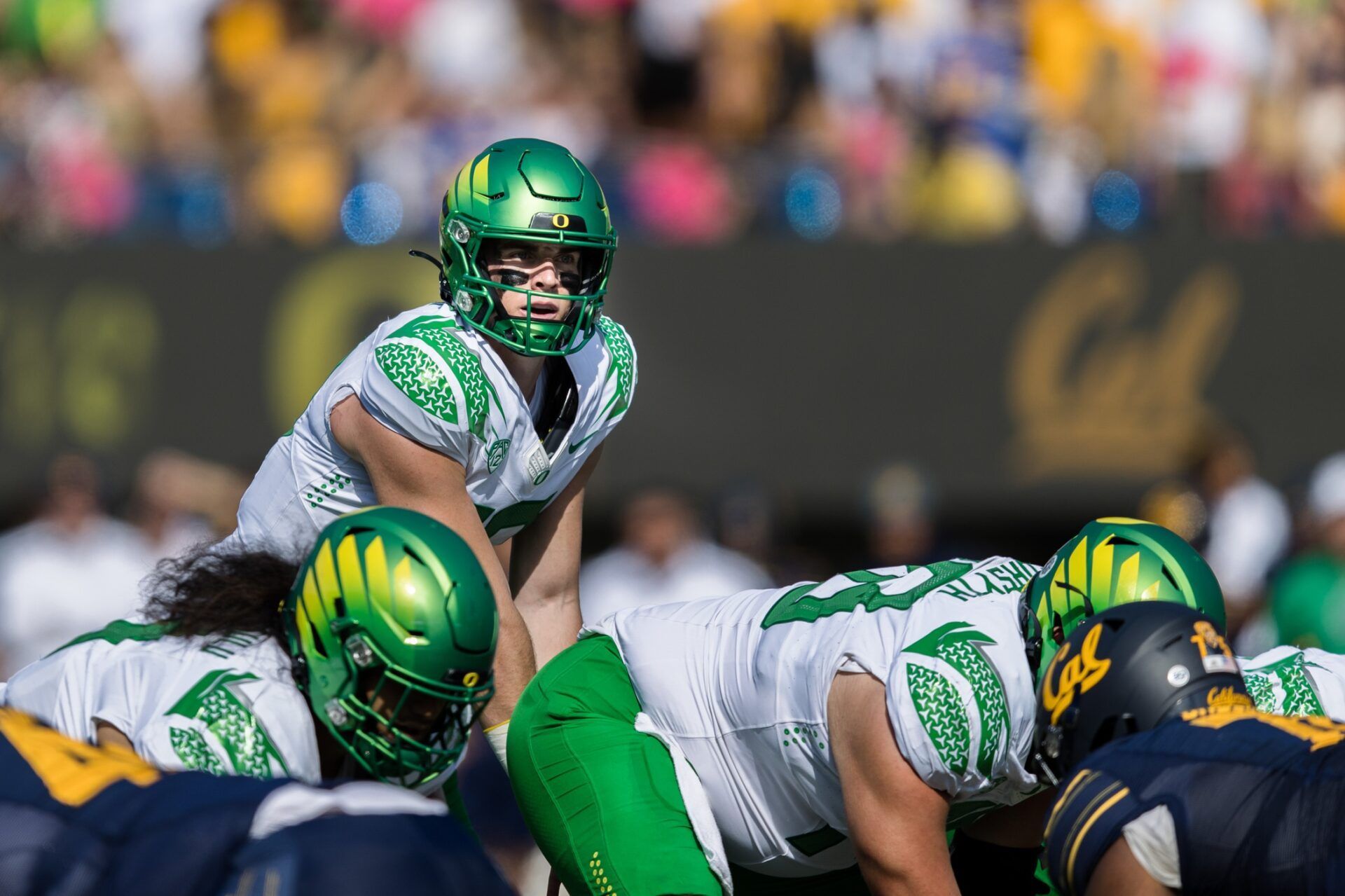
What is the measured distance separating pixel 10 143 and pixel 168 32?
125 cm

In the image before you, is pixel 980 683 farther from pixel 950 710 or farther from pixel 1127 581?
pixel 1127 581

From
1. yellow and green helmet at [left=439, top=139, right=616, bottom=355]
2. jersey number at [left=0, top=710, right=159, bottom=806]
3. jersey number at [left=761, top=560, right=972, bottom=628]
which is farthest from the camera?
yellow and green helmet at [left=439, top=139, right=616, bottom=355]

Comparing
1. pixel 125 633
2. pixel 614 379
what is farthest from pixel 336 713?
pixel 614 379

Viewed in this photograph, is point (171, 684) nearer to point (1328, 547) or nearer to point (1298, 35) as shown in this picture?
point (1328, 547)

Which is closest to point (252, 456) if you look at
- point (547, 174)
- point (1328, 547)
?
point (1328, 547)

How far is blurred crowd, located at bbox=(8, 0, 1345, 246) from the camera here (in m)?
10.6

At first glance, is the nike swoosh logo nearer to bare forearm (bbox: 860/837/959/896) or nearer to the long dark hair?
the long dark hair

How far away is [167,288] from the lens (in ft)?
36.3

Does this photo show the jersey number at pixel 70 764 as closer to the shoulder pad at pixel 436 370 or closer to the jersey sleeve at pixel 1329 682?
the shoulder pad at pixel 436 370

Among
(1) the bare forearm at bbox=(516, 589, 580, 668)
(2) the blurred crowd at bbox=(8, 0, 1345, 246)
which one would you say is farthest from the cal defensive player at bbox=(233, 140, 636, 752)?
(2) the blurred crowd at bbox=(8, 0, 1345, 246)

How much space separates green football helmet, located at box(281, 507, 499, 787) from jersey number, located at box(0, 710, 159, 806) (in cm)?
39

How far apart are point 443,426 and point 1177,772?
6.55 feet

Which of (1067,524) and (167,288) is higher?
(167,288)

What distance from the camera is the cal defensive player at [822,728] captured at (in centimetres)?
362
